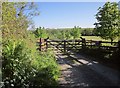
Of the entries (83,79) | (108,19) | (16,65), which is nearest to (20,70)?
(16,65)

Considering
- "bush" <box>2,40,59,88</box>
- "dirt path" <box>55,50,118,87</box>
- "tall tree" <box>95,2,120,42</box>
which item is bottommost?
"dirt path" <box>55,50,118,87</box>

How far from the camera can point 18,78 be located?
7.03m

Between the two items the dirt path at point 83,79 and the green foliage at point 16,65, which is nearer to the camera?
the green foliage at point 16,65

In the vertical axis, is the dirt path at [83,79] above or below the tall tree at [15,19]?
below

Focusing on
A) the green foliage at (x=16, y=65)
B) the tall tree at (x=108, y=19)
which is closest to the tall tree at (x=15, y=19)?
the green foliage at (x=16, y=65)

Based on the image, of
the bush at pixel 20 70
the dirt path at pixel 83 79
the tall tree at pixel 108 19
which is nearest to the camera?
the bush at pixel 20 70

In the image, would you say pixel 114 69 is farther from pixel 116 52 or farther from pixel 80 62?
pixel 80 62

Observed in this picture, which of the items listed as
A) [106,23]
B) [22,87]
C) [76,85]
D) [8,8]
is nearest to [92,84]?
[76,85]

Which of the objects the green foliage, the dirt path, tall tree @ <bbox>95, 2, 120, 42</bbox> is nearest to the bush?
the green foliage

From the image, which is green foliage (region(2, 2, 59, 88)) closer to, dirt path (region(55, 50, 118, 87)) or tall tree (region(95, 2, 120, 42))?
dirt path (region(55, 50, 118, 87))

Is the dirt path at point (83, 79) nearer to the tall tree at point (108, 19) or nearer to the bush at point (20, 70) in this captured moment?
the bush at point (20, 70)

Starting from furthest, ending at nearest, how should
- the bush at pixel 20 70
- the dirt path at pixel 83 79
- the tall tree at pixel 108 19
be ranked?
the tall tree at pixel 108 19 < the dirt path at pixel 83 79 < the bush at pixel 20 70

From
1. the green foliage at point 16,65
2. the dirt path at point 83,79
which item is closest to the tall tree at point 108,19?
the dirt path at point 83,79

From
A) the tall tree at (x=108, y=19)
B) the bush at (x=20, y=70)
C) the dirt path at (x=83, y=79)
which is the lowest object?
the dirt path at (x=83, y=79)
